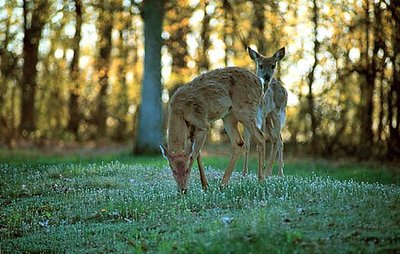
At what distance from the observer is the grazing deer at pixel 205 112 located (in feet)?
34.8

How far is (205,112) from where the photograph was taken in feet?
36.6

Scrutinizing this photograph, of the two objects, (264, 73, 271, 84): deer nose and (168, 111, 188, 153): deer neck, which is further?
(264, 73, 271, 84): deer nose

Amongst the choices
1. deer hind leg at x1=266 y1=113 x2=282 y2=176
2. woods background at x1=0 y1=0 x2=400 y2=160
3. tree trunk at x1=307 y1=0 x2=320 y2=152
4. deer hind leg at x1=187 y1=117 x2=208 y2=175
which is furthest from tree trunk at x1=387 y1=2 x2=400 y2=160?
deer hind leg at x1=187 y1=117 x2=208 y2=175

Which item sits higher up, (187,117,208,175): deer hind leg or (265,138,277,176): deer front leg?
(187,117,208,175): deer hind leg

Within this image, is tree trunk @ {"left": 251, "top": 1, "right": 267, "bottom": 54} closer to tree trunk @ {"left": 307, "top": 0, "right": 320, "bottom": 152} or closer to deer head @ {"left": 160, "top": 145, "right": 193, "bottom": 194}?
tree trunk @ {"left": 307, "top": 0, "right": 320, "bottom": 152}

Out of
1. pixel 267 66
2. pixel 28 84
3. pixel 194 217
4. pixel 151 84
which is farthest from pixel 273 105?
pixel 28 84

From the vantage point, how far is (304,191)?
9.82 m

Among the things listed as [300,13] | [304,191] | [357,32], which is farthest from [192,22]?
[304,191]

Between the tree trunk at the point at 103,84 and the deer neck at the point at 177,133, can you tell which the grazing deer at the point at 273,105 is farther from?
the tree trunk at the point at 103,84

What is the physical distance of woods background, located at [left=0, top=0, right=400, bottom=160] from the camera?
65.5 feet

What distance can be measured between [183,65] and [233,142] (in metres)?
15.6

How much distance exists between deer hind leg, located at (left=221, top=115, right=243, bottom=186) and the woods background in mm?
7690

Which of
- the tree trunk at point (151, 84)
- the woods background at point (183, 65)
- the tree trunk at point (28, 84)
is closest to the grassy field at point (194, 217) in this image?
the tree trunk at point (151, 84)

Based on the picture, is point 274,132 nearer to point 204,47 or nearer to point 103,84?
point 204,47
